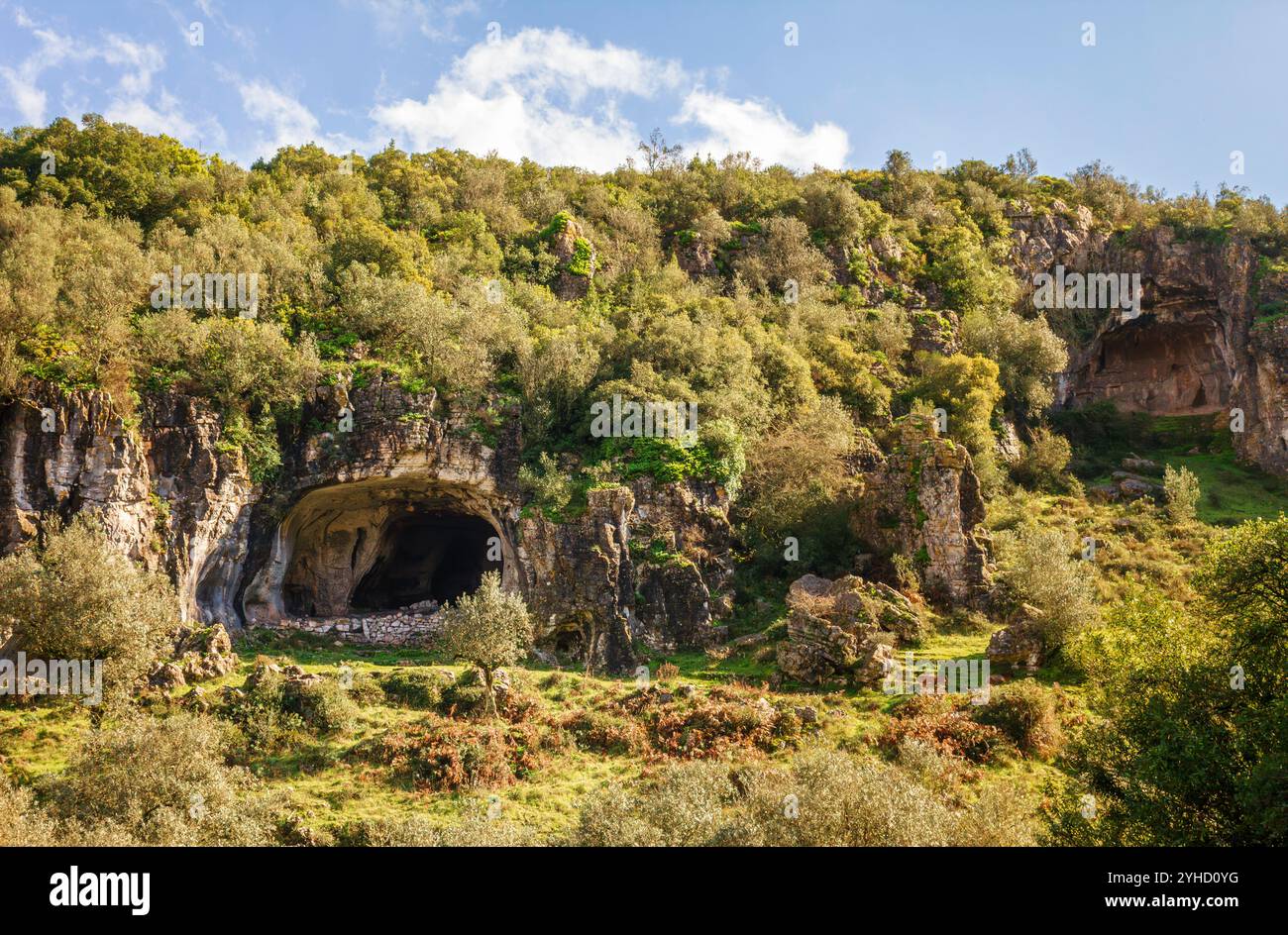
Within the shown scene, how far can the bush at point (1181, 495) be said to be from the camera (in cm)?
3844

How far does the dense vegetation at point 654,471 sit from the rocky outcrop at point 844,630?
3.90 feet

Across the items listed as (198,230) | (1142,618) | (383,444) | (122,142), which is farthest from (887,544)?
(122,142)

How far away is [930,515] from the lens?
30.8 metres

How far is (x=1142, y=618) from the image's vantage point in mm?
19562

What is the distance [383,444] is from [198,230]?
16542mm

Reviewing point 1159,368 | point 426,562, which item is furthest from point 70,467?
point 1159,368

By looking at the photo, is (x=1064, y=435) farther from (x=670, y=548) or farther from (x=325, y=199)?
(x=325, y=199)

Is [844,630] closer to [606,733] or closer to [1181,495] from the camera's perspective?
[606,733]

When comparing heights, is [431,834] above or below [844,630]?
below

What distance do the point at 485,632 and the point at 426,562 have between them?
17836mm

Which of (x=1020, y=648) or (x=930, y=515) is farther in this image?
(x=930, y=515)

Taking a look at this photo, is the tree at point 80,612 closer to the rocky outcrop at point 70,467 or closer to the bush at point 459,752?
the rocky outcrop at point 70,467
